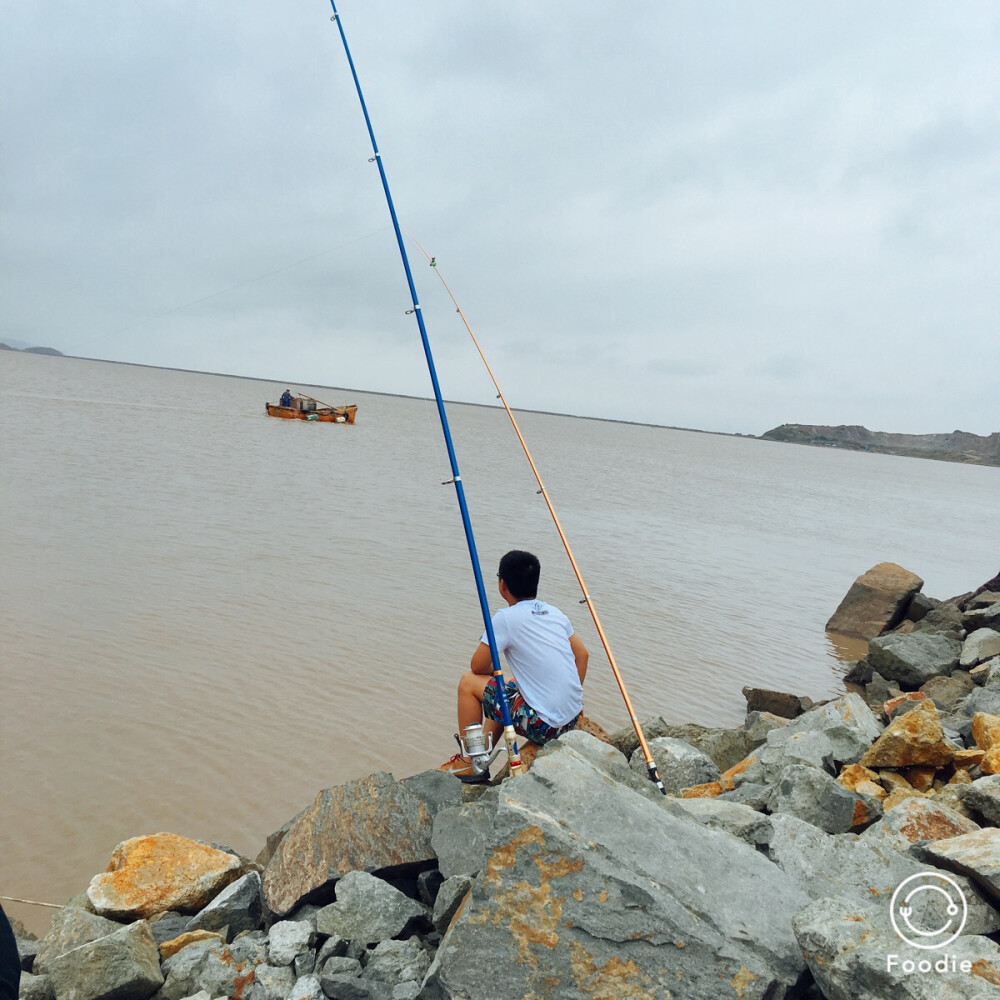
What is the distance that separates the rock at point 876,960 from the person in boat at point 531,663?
189 centimetres

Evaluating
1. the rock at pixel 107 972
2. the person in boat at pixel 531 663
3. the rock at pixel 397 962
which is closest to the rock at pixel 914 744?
the person in boat at pixel 531 663

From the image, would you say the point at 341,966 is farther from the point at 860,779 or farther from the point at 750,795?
the point at 860,779

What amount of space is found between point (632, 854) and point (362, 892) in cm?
118

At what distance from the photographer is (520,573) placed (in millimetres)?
4203

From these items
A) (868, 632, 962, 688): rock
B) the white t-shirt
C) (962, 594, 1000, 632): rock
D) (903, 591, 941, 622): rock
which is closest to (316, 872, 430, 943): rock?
the white t-shirt

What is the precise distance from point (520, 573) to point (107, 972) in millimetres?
2424

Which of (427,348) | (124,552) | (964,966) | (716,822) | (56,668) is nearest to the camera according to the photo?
(964,966)

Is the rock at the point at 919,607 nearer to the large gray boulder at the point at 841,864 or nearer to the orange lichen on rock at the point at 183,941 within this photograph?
the large gray boulder at the point at 841,864

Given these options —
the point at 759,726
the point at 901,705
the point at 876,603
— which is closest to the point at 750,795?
the point at 759,726

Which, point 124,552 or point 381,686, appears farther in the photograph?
point 124,552

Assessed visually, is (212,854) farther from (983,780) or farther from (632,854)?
(983,780)

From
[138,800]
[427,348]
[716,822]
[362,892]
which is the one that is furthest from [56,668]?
[716,822]

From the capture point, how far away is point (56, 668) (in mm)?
6559

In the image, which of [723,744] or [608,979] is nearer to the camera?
[608,979]
